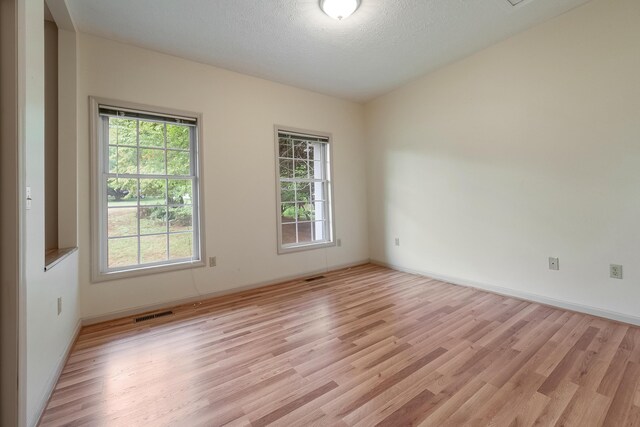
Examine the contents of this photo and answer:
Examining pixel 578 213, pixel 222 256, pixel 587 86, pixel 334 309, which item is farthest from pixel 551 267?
pixel 222 256

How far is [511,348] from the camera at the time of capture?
6.24 ft

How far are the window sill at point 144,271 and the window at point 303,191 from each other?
1.13 m

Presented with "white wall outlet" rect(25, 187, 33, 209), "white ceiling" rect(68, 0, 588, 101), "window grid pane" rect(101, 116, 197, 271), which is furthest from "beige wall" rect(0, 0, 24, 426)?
"window grid pane" rect(101, 116, 197, 271)

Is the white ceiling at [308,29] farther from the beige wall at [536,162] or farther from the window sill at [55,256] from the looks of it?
the window sill at [55,256]

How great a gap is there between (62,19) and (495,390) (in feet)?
→ 13.8

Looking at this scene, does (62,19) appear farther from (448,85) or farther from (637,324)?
Answer: (637,324)

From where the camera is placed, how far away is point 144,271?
9.05ft

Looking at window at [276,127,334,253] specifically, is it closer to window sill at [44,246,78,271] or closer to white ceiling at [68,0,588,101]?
white ceiling at [68,0,588,101]

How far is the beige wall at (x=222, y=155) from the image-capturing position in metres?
2.55

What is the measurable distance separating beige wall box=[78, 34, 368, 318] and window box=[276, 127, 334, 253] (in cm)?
14

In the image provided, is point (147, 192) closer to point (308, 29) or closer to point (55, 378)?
point (55, 378)

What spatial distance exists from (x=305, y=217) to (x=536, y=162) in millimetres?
2850

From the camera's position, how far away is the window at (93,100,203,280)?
104 inches

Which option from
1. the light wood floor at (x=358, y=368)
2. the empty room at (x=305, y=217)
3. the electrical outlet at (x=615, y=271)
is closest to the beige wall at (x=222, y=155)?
Answer: the empty room at (x=305, y=217)
